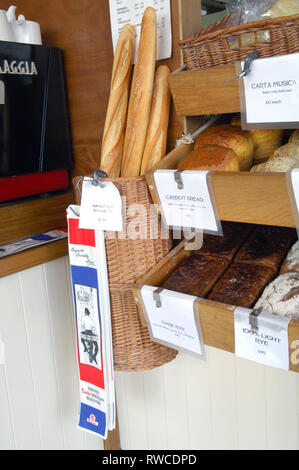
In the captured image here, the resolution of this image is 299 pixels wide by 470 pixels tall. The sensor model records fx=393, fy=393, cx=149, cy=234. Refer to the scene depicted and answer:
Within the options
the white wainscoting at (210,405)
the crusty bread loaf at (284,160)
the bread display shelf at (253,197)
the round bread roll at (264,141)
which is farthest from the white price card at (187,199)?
the white wainscoting at (210,405)

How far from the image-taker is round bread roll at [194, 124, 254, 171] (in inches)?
35.7

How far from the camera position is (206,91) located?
878mm

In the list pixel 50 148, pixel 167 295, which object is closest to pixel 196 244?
pixel 167 295

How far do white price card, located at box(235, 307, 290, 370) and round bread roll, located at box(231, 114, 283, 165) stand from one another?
0.40 m

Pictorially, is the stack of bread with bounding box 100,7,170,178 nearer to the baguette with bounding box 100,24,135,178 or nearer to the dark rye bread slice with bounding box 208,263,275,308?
the baguette with bounding box 100,24,135,178

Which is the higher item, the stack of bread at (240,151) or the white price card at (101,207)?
the stack of bread at (240,151)

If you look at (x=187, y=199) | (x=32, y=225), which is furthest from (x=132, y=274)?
(x=32, y=225)

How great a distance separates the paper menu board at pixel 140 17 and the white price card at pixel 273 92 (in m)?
0.41

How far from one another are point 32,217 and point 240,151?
767 millimetres

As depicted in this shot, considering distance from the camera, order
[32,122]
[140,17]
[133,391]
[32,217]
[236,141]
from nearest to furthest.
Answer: [236,141] < [140,17] < [32,122] < [32,217] < [133,391]

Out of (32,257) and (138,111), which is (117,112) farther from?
(32,257)

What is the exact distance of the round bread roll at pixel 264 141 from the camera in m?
0.95

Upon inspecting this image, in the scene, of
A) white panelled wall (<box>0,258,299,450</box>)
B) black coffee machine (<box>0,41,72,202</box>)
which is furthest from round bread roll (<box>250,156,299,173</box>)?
black coffee machine (<box>0,41,72,202</box>)

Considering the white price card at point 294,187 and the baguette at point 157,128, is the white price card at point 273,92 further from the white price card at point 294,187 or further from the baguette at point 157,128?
the baguette at point 157,128
